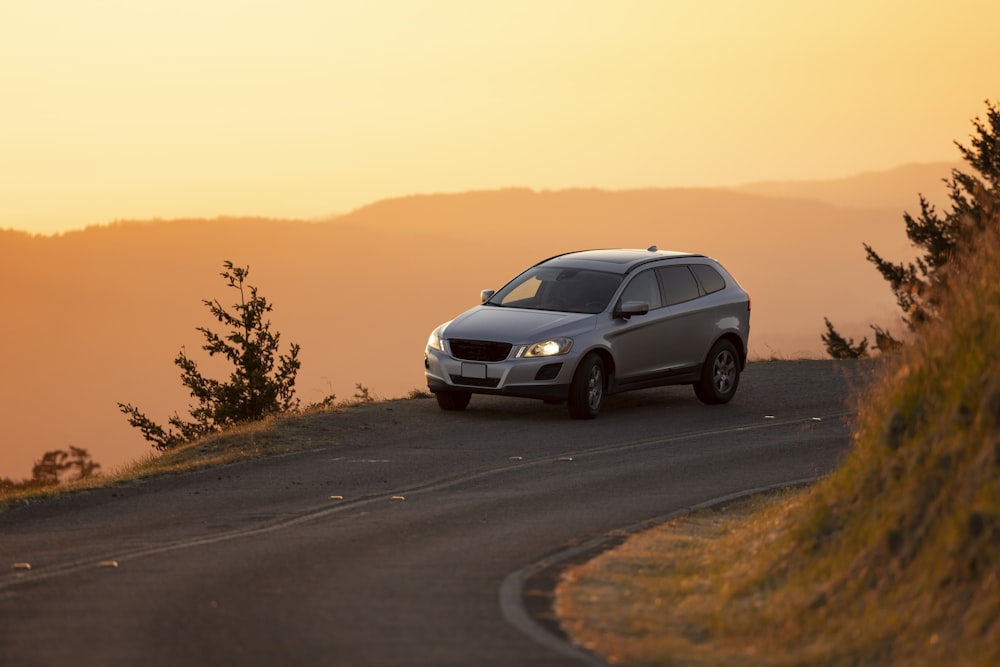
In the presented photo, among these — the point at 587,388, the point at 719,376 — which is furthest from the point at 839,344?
the point at 587,388

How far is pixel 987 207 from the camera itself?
12.6m

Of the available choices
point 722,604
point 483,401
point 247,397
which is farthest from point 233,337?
point 722,604

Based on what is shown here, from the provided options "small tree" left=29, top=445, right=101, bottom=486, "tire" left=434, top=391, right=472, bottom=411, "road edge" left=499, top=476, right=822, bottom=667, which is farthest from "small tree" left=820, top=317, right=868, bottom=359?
"road edge" left=499, top=476, right=822, bottom=667

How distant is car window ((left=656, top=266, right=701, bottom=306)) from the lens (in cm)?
2086

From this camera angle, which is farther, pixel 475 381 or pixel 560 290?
pixel 560 290

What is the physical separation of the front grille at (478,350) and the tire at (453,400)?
108 cm

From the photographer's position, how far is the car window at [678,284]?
20.9 m

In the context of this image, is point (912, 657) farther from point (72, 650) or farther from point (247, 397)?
point (247, 397)

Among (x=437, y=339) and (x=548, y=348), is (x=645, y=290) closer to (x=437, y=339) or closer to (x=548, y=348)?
(x=548, y=348)

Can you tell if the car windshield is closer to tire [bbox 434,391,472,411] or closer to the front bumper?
the front bumper

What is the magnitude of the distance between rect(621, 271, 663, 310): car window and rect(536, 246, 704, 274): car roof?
165mm

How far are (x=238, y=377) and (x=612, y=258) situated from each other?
21.7 feet

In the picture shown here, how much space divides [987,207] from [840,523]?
12.6 ft

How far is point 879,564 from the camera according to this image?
9.08 m
